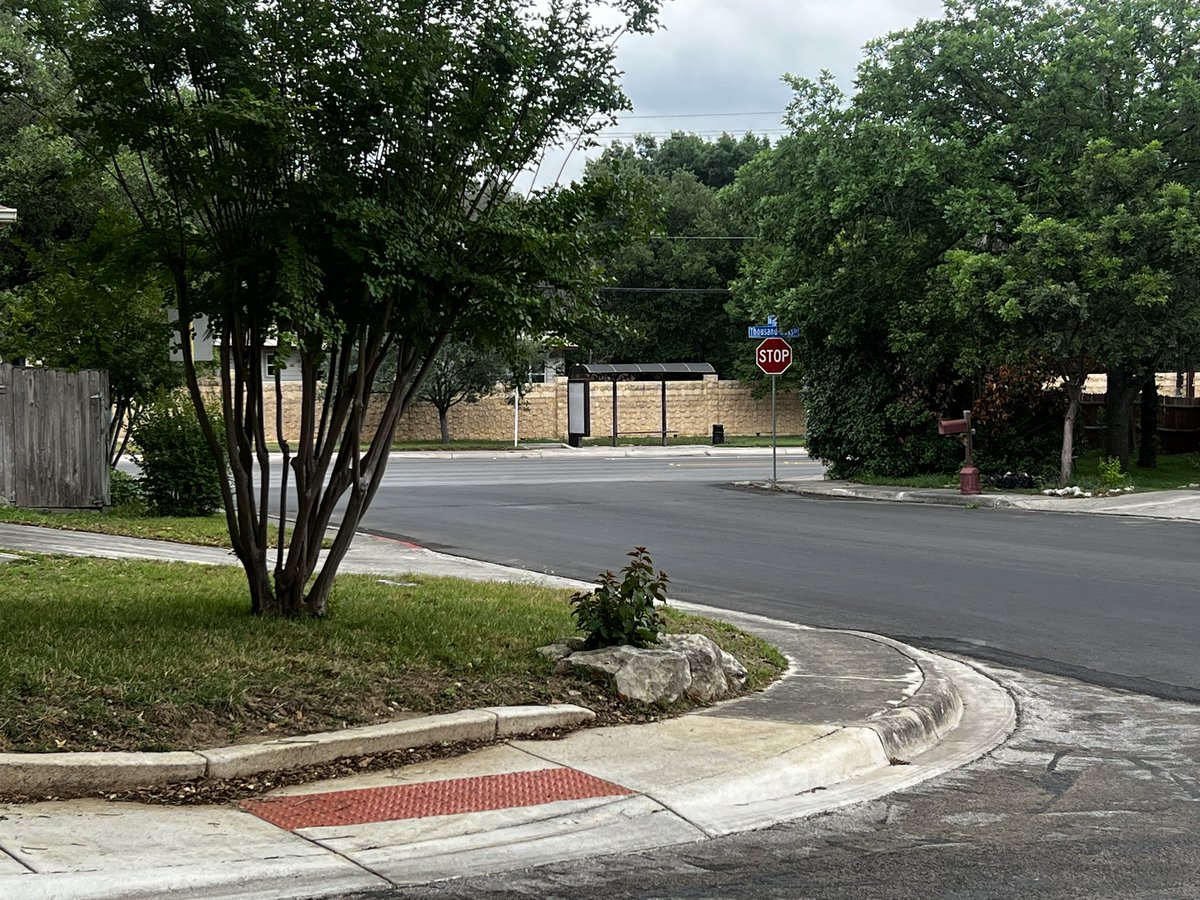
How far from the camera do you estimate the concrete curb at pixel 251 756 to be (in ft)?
18.4

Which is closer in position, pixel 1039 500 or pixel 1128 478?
pixel 1039 500

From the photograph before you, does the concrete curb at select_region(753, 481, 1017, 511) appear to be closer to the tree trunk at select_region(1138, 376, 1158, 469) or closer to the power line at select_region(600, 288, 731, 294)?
the tree trunk at select_region(1138, 376, 1158, 469)

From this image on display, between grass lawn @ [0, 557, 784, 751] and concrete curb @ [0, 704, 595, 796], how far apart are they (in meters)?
0.19

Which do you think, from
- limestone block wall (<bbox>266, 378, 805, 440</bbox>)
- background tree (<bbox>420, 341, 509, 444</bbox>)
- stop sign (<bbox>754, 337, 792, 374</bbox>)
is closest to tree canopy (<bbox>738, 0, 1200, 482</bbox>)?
stop sign (<bbox>754, 337, 792, 374</bbox>)

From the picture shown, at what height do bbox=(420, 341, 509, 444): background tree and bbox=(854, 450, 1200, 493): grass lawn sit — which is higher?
bbox=(420, 341, 509, 444): background tree

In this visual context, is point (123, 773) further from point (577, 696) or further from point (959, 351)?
point (959, 351)

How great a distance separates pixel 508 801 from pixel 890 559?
1020 centimetres

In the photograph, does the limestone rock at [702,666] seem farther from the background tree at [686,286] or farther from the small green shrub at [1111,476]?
the background tree at [686,286]

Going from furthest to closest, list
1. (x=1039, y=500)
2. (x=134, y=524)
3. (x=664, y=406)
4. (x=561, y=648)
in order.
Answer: (x=664, y=406)
(x=1039, y=500)
(x=134, y=524)
(x=561, y=648)

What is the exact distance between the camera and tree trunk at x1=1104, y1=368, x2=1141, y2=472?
28.0 metres

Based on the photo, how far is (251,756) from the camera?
5977mm

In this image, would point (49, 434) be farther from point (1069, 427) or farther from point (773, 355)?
point (1069, 427)

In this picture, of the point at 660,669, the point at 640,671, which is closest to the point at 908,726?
the point at 660,669

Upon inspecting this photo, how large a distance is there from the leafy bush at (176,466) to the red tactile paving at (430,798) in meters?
13.2
